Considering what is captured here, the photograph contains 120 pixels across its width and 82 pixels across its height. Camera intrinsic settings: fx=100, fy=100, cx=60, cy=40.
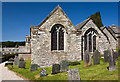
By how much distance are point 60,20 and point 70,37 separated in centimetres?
268

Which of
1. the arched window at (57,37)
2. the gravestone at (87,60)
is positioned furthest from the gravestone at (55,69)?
the arched window at (57,37)

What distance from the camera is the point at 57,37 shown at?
13453 millimetres

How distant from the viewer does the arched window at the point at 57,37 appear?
13406 millimetres

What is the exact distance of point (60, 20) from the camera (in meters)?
13.5

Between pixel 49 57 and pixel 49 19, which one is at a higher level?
pixel 49 19

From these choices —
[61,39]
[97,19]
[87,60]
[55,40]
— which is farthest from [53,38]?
[97,19]

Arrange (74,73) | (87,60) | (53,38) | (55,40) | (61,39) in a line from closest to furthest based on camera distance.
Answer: (74,73)
(87,60)
(53,38)
(55,40)
(61,39)

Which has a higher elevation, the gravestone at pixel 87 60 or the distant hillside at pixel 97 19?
the distant hillside at pixel 97 19

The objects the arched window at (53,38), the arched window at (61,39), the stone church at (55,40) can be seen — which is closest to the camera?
the stone church at (55,40)

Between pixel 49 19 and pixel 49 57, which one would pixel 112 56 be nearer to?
pixel 49 57

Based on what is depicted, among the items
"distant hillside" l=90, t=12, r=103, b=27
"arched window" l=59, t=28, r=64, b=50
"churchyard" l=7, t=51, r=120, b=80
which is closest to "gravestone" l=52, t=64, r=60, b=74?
"churchyard" l=7, t=51, r=120, b=80

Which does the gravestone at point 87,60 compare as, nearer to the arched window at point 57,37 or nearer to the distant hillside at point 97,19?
the arched window at point 57,37

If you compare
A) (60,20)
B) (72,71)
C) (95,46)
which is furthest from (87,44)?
(72,71)

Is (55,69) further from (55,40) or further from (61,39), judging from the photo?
(61,39)
